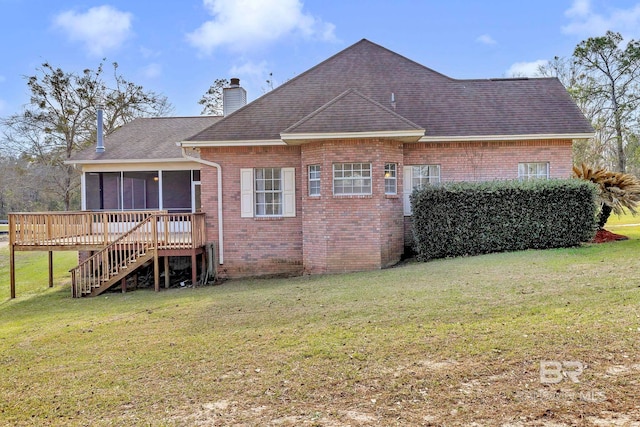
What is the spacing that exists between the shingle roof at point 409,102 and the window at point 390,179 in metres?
1.59

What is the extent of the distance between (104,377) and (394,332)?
11.4ft

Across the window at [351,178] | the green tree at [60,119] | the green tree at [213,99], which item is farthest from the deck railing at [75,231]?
the green tree at [213,99]

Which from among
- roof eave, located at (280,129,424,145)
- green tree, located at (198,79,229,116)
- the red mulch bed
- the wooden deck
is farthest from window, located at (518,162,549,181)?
green tree, located at (198,79,229,116)

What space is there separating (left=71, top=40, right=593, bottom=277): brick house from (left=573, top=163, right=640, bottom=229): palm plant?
150cm

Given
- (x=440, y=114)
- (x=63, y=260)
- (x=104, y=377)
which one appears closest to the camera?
(x=104, y=377)

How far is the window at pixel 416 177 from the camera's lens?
12922mm

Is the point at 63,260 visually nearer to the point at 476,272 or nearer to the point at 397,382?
the point at 476,272

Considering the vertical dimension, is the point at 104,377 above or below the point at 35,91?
below

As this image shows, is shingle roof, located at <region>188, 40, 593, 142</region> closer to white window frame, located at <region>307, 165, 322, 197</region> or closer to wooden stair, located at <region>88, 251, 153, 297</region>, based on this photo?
white window frame, located at <region>307, 165, 322, 197</region>

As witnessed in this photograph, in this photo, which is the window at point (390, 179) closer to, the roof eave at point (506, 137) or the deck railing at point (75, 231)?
the roof eave at point (506, 137)

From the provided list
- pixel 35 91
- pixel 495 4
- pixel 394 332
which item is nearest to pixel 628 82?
pixel 495 4

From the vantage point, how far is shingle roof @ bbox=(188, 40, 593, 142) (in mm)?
12883

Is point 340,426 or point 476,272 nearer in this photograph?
point 340,426

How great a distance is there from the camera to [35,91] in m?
28.6
